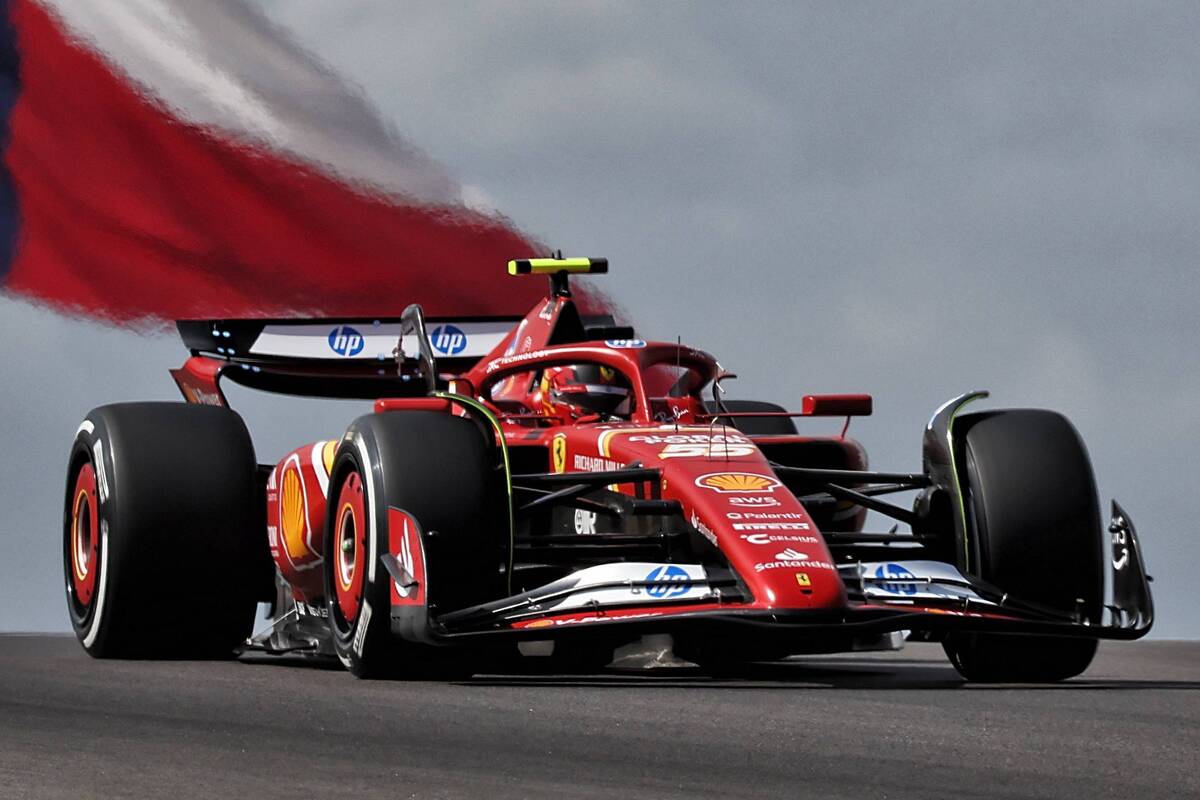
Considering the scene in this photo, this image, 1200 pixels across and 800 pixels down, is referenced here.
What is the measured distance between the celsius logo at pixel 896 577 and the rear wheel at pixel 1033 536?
0.54m

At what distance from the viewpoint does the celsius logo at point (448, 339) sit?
1334 cm

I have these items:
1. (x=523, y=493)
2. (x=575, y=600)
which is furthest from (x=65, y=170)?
(x=575, y=600)

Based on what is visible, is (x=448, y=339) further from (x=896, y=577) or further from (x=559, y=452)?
(x=896, y=577)

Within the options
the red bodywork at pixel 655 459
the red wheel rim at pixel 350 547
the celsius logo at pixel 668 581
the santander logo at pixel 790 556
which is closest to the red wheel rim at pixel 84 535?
the red bodywork at pixel 655 459

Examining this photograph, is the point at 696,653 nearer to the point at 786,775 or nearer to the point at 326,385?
the point at 786,775

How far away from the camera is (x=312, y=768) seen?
5816 millimetres

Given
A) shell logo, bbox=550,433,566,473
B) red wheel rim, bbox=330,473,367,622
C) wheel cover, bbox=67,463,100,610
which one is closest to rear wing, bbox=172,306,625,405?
wheel cover, bbox=67,463,100,610

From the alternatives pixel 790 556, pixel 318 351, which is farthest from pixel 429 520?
pixel 318 351

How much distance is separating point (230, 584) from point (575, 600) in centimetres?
314

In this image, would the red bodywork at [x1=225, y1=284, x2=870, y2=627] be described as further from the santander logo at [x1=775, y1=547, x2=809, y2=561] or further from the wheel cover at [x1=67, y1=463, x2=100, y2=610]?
the wheel cover at [x1=67, y1=463, x2=100, y2=610]

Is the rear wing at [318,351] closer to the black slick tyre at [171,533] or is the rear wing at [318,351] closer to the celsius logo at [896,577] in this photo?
the black slick tyre at [171,533]

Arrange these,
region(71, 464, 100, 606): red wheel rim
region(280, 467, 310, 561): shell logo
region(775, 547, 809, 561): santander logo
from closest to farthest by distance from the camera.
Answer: region(775, 547, 809, 561): santander logo, region(280, 467, 310, 561): shell logo, region(71, 464, 100, 606): red wheel rim

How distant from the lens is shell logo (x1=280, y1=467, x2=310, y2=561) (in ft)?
35.2

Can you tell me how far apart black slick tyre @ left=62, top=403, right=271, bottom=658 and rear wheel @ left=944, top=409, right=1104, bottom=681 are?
3.75 metres
